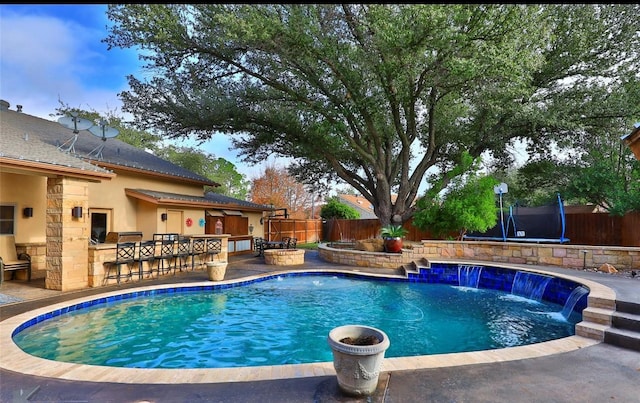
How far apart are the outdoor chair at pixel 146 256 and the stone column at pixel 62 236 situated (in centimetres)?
163

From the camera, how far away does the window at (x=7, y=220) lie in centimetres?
964

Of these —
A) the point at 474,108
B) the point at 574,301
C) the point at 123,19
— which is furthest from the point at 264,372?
the point at 474,108

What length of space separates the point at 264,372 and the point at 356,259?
964 centimetres

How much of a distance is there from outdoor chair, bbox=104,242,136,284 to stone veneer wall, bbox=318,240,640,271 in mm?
7494

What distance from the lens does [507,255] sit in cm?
1191

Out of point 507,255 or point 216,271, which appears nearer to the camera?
point 216,271

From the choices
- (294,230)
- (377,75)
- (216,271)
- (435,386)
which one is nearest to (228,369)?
(435,386)

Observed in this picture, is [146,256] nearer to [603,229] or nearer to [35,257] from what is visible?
[35,257]

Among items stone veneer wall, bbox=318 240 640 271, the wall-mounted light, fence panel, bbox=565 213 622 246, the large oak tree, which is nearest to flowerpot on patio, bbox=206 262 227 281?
the wall-mounted light

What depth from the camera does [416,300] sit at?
892cm

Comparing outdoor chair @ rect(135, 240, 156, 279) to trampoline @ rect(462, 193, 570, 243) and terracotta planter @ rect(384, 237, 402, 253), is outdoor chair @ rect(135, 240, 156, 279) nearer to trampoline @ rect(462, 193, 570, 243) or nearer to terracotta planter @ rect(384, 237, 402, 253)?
terracotta planter @ rect(384, 237, 402, 253)

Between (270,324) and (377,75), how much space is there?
32.1 feet

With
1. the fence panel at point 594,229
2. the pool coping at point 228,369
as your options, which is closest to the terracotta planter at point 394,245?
the fence panel at point 594,229

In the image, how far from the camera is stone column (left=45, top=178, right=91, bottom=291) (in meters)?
8.36
